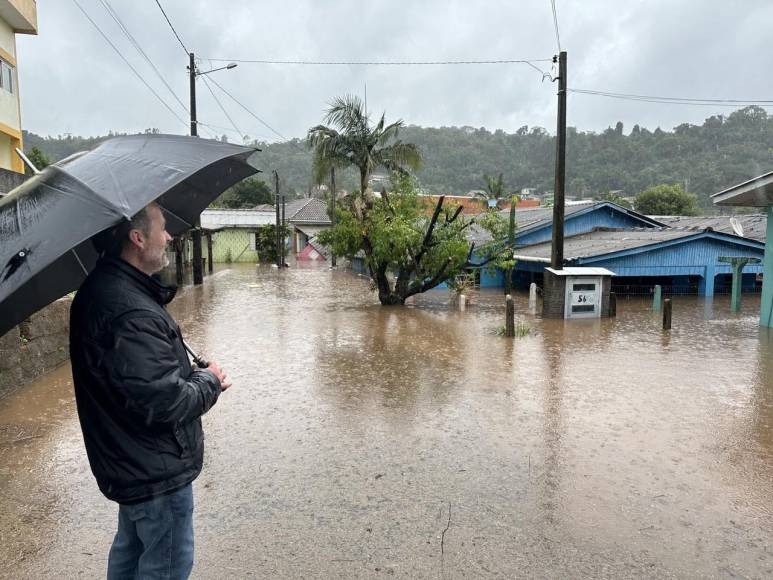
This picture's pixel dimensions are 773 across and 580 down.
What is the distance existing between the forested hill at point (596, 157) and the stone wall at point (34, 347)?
48.2m

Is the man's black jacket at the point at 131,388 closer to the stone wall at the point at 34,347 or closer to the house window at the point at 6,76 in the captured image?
the stone wall at the point at 34,347

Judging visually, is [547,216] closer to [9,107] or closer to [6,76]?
[9,107]

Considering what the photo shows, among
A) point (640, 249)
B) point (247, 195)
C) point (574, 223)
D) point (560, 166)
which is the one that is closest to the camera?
point (560, 166)

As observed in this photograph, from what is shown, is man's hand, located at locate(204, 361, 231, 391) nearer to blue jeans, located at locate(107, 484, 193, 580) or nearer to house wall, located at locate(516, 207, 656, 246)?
blue jeans, located at locate(107, 484, 193, 580)

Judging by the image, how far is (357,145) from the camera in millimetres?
22438

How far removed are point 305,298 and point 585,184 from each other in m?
57.7

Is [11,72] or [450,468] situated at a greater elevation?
[11,72]

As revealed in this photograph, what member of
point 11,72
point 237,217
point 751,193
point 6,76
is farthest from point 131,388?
point 237,217

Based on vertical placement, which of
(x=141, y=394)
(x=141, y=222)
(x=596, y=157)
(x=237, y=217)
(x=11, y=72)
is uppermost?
(x=596, y=157)

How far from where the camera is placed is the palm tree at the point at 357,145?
2236 centimetres

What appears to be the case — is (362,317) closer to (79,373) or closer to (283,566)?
(283,566)

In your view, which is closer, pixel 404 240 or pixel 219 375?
pixel 219 375

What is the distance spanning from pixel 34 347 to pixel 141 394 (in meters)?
7.44

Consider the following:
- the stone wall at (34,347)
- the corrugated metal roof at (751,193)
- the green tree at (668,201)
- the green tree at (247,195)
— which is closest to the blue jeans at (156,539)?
the stone wall at (34,347)
